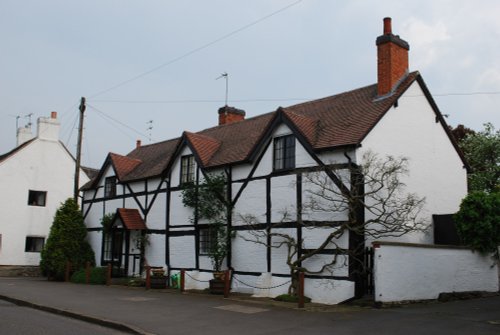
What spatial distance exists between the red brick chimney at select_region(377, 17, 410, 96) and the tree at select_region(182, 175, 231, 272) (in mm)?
7052

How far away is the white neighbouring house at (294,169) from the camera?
53.9 ft

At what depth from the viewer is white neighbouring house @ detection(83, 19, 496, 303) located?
16.4 metres

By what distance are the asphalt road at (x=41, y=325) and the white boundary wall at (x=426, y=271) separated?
24.0 feet

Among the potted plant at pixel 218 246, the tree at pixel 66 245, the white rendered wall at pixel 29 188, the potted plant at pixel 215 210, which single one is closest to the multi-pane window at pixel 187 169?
the potted plant at pixel 215 210

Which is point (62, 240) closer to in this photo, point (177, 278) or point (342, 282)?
point (177, 278)

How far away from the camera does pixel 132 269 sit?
24.6 meters

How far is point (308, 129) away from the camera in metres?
17.7

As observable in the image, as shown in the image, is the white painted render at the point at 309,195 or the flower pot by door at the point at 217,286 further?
the flower pot by door at the point at 217,286

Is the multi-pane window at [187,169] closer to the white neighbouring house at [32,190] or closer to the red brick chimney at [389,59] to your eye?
the red brick chimney at [389,59]

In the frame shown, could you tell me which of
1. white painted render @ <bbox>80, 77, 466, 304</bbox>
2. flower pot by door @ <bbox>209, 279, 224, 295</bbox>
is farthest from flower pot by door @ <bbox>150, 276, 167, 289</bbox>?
flower pot by door @ <bbox>209, 279, 224, 295</bbox>

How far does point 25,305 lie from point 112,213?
11075mm

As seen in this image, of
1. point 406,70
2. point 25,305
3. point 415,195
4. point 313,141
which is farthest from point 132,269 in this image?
point 406,70

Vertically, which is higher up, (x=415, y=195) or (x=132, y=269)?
(x=415, y=195)

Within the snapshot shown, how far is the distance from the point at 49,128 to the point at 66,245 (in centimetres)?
1086
